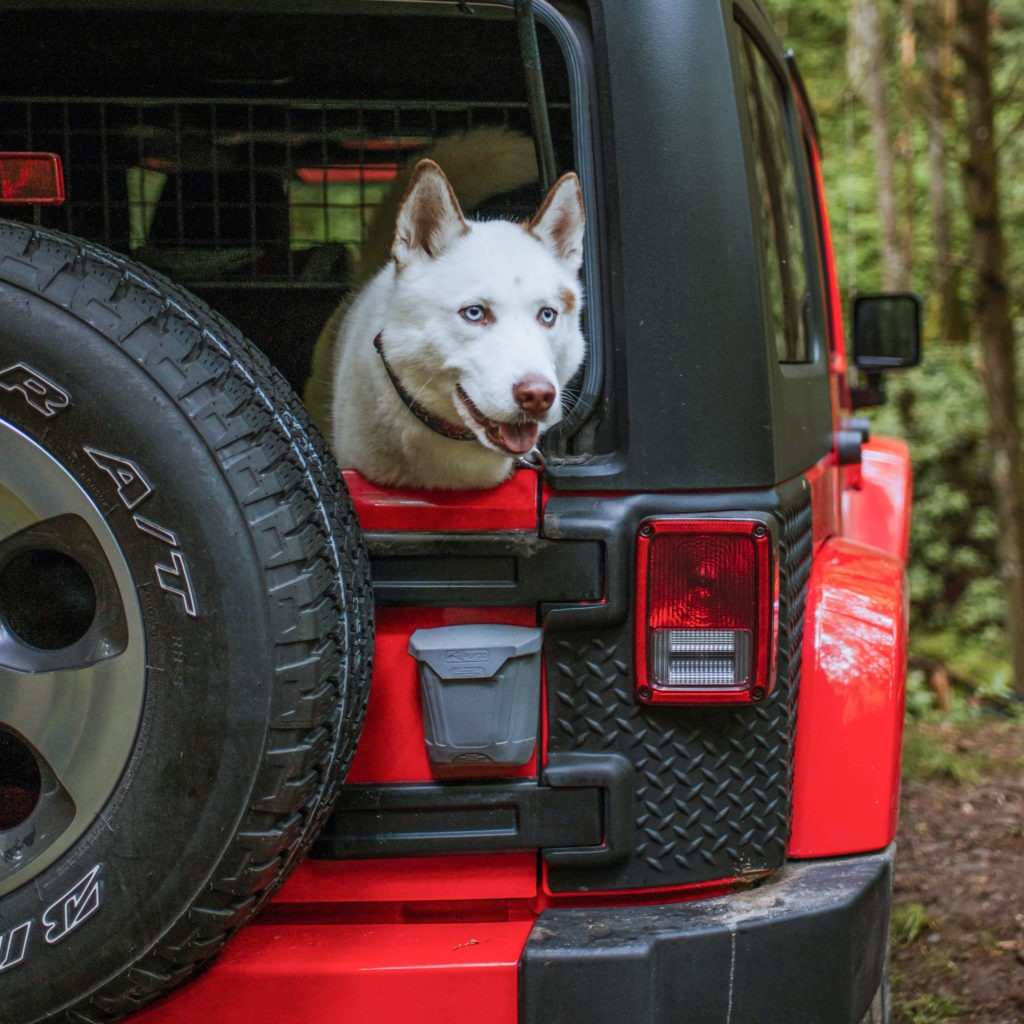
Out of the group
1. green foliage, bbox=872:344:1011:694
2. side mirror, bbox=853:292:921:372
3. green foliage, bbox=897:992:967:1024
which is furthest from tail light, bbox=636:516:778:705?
green foliage, bbox=872:344:1011:694

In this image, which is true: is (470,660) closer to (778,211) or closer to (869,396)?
(778,211)

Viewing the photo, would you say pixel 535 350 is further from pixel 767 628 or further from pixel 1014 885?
pixel 1014 885

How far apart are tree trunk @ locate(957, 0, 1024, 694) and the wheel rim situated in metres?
7.49

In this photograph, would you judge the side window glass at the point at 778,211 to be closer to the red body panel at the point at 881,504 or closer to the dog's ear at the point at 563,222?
the dog's ear at the point at 563,222

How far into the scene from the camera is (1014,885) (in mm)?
4285

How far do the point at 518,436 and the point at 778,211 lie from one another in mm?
1213

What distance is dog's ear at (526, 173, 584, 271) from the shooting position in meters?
2.06

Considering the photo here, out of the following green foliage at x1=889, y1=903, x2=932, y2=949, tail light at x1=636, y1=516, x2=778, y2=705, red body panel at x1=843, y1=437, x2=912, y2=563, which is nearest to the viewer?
tail light at x1=636, y1=516, x2=778, y2=705

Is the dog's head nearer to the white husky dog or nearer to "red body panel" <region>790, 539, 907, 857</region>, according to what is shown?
the white husky dog

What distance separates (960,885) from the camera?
4316 mm

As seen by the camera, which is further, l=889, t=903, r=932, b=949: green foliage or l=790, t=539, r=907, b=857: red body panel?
l=889, t=903, r=932, b=949: green foliage

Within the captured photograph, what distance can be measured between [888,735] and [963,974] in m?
1.78

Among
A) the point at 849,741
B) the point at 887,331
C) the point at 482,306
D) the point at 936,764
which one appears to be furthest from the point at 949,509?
the point at 482,306

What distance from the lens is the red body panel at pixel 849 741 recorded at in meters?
2.16
